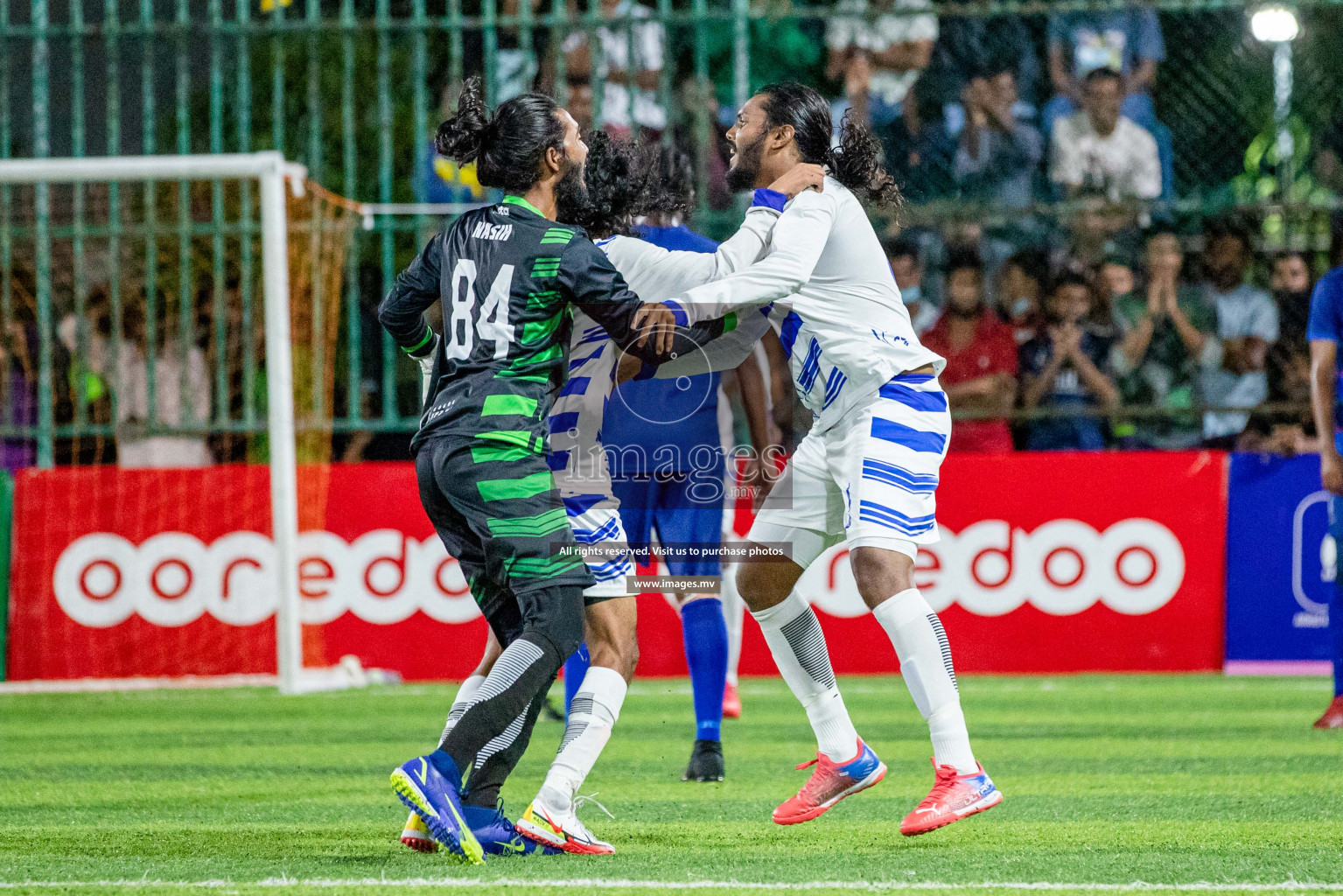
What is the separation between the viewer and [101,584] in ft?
32.5

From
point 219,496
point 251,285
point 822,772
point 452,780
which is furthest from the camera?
point 251,285

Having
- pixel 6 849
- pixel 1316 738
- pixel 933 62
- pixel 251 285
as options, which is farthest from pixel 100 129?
pixel 1316 738

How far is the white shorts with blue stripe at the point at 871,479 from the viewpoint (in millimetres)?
4645

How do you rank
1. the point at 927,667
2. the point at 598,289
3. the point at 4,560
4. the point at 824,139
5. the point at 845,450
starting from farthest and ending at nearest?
the point at 4,560 < the point at 824,139 < the point at 845,450 < the point at 927,667 < the point at 598,289

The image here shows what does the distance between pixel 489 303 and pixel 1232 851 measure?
90.7 inches

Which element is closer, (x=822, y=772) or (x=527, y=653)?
(x=527, y=653)

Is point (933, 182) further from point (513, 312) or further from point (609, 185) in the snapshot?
point (513, 312)

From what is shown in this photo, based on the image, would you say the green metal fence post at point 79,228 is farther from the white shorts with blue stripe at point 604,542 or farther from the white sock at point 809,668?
the white sock at point 809,668

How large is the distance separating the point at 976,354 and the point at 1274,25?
8.67 ft

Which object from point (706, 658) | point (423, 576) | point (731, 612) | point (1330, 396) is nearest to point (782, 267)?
point (706, 658)

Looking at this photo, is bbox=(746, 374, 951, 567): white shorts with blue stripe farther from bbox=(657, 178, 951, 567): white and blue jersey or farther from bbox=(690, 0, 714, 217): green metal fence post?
bbox=(690, 0, 714, 217): green metal fence post

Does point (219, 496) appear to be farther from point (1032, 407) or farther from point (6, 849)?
point (6, 849)

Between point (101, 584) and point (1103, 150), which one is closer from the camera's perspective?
point (101, 584)

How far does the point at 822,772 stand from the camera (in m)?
4.91
